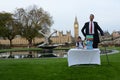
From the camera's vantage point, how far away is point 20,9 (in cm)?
9019

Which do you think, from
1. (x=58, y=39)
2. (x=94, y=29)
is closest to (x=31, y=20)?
(x=58, y=39)

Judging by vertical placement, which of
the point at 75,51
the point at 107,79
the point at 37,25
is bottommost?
the point at 107,79

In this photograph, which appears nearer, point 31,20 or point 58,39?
point 31,20

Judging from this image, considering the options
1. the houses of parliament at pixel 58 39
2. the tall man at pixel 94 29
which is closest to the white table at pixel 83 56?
the tall man at pixel 94 29

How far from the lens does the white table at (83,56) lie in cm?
1586

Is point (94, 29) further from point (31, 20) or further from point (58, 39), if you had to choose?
point (58, 39)

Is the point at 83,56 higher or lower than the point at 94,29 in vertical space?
lower

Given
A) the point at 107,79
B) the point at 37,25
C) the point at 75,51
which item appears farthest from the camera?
the point at 37,25

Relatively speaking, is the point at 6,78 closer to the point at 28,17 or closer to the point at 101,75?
the point at 101,75

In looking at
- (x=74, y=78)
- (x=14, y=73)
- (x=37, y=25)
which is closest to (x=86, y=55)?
(x=74, y=78)

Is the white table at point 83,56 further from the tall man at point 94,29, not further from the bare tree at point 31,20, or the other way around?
the bare tree at point 31,20

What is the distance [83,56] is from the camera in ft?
52.5

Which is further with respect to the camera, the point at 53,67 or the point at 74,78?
the point at 53,67

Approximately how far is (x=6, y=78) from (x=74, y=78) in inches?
107
